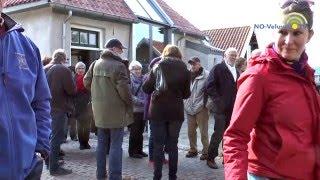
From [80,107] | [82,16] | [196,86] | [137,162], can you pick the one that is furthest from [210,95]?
[82,16]

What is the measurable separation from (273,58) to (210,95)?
5.09 meters

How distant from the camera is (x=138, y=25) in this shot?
16.2 meters

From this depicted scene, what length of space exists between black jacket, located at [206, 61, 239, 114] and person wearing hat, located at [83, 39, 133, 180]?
1652 millimetres

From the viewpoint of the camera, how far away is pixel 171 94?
6.30 meters

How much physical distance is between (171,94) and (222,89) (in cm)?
130

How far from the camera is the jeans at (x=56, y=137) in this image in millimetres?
6871

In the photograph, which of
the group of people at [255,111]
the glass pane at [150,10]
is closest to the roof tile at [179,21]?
the glass pane at [150,10]

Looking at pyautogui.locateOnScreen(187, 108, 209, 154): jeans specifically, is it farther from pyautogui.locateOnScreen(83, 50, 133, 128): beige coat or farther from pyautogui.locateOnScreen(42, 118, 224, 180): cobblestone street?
pyautogui.locateOnScreen(83, 50, 133, 128): beige coat

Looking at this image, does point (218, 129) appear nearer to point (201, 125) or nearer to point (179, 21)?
point (201, 125)

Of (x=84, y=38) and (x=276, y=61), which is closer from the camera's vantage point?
(x=276, y=61)

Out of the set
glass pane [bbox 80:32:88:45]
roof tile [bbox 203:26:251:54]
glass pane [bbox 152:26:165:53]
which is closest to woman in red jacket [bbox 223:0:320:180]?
glass pane [bbox 80:32:88:45]

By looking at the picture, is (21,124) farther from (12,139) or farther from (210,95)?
(210,95)

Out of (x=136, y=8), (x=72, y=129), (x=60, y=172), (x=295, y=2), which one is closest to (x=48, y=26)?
(x=72, y=129)

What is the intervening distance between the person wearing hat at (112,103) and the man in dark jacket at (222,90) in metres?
1.66
